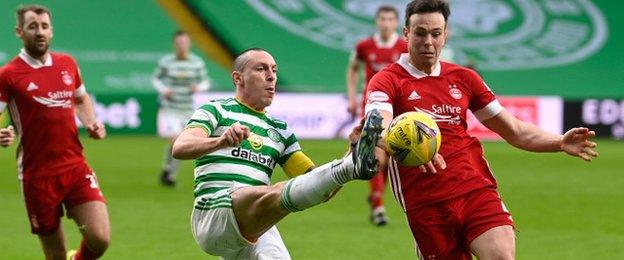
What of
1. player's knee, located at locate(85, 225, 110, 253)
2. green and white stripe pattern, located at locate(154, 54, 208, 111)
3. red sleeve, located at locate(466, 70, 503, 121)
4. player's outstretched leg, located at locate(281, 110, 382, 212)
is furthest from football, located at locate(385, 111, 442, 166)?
green and white stripe pattern, located at locate(154, 54, 208, 111)

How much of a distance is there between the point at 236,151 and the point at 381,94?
964 mm

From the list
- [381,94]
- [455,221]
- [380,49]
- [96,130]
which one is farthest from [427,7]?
[380,49]

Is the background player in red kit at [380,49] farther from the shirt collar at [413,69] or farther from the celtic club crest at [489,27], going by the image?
the celtic club crest at [489,27]

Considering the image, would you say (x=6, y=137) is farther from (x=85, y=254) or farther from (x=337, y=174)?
(x=337, y=174)

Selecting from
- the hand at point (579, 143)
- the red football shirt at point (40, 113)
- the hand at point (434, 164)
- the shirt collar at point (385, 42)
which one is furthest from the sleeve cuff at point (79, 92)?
the shirt collar at point (385, 42)

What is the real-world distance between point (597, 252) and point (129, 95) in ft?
59.8

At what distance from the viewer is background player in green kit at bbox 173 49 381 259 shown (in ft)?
22.9

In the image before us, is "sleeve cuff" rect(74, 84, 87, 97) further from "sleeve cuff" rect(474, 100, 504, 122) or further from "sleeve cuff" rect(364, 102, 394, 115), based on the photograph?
"sleeve cuff" rect(474, 100, 504, 122)

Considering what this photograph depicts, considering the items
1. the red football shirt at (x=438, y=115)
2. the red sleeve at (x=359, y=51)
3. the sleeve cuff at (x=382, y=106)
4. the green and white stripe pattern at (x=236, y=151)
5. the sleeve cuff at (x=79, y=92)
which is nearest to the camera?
the sleeve cuff at (x=382, y=106)

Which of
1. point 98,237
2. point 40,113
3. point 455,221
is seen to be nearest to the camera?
point 455,221

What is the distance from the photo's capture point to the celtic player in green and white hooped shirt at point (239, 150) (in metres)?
7.60

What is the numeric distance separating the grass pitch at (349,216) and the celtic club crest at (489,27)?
10611 millimetres

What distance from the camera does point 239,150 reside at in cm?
762

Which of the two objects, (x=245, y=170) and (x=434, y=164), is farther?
(x=245, y=170)
